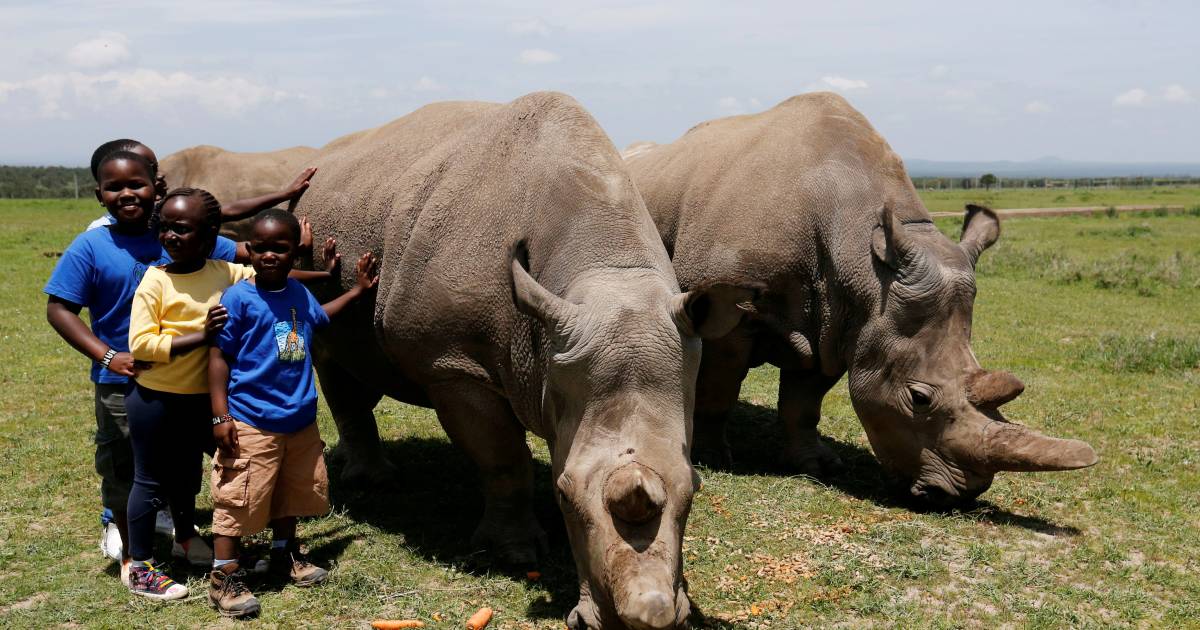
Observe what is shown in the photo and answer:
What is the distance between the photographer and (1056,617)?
Answer: 5.28 meters

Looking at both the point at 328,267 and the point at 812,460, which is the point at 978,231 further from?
the point at 328,267

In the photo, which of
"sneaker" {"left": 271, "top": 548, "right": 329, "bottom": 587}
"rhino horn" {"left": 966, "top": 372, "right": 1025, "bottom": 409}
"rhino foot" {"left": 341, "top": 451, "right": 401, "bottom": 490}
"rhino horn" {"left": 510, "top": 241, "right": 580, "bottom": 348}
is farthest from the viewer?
"rhino foot" {"left": 341, "top": 451, "right": 401, "bottom": 490}

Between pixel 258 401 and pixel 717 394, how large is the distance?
13.3ft

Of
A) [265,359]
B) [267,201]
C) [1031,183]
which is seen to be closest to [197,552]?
[265,359]

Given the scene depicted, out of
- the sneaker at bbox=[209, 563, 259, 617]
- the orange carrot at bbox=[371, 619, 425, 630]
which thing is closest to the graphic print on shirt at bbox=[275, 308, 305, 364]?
the sneaker at bbox=[209, 563, 259, 617]

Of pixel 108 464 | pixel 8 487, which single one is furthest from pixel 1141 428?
pixel 8 487

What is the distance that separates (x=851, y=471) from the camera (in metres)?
8.14

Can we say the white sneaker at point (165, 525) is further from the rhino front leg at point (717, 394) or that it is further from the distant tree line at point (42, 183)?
the distant tree line at point (42, 183)

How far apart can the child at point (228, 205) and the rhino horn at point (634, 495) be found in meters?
3.12

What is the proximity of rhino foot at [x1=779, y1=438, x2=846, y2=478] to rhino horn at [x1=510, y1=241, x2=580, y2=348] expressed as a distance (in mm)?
3871

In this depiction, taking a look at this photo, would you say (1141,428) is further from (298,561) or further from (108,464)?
(108,464)

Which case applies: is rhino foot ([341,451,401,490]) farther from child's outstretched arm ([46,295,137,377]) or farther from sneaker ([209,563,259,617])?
child's outstretched arm ([46,295,137,377])

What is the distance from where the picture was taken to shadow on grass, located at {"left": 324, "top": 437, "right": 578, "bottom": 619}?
566 cm

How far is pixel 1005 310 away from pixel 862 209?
9.23 meters
